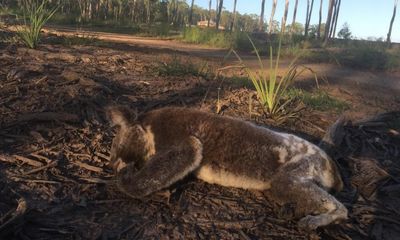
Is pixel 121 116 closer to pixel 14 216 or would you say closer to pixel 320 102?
pixel 14 216

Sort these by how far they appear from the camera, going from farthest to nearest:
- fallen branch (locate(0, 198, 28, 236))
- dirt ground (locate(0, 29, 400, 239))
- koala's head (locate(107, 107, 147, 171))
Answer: koala's head (locate(107, 107, 147, 171)), dirt ground (locate(0, 29, 400, 239)), fallen branch (locate(0, 198, 28, 236))

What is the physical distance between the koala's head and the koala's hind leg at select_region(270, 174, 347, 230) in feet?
3.72

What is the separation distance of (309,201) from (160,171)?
1115 millimetres

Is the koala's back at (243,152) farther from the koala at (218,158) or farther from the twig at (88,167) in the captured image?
the twig at (88,167)

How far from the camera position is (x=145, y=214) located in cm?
303

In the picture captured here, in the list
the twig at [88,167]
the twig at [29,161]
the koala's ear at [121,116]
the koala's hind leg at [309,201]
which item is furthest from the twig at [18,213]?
the koala's hind leg at [309,201]

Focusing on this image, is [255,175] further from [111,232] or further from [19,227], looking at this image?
[19,227]

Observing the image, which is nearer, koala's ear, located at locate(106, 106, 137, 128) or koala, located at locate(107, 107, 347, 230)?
koala, located at locate(107, 107, 347, 230)

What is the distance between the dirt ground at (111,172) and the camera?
9.48ft

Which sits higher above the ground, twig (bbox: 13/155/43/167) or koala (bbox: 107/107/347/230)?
koala (bbox: 107/107/347/230)

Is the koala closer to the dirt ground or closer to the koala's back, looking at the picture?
the koala's back

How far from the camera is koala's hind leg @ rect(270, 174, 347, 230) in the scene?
2.98 meters

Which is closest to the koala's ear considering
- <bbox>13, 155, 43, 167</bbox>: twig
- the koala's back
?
the koala's back

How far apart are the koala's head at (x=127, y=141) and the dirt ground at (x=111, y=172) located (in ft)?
0.60
